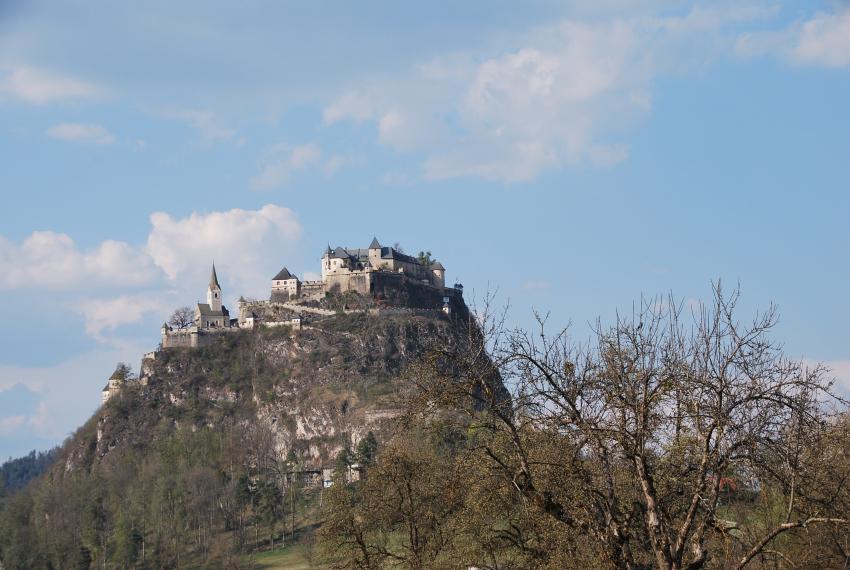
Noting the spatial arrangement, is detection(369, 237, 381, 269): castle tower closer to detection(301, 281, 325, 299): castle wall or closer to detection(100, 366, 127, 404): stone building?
detection(301, 281, 325, 299): castle wall

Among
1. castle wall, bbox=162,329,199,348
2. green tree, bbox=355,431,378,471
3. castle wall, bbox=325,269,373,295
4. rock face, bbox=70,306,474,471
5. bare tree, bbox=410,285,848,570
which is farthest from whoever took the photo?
castle wall, bbox=162,329,199,348

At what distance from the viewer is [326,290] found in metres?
179

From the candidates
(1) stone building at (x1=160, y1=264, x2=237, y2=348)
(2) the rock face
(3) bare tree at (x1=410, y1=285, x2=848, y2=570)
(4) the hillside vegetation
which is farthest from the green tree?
(3) bare tree at (x1=410, y1=285, x2=848, y2=570)

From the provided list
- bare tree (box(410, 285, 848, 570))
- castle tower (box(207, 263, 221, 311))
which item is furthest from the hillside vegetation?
castle tower (box(207, 263, 221, 311))

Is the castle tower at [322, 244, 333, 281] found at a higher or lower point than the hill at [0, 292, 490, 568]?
higher

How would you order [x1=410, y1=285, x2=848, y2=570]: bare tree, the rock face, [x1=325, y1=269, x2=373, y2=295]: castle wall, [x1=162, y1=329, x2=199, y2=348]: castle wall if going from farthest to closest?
[x1=162, y1=329, x2=199, y2=348]: castle wall
[x1=325, y1=269, x2=373, y2=295]: castle wall
the rock face
[x1=410, y1=285, x2=848, y2=570]: bare tree

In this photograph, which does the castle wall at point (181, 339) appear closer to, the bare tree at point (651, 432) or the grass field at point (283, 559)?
the grass field at point (283, 559)

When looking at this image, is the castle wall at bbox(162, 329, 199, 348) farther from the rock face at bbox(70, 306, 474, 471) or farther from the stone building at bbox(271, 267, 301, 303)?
the stone building at bbox(271, 267, 301, 303)

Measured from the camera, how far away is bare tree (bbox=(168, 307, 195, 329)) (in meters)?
186

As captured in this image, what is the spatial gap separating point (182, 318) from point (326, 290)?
89.5ft

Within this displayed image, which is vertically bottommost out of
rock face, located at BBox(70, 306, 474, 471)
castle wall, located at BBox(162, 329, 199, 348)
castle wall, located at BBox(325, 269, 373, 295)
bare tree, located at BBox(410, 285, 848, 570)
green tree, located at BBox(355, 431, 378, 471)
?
bare tree, located at BBox(410, 285, 848, 570)

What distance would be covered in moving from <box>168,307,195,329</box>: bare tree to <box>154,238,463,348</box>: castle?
157cm

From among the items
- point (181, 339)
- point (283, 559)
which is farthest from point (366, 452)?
point (181, 339)

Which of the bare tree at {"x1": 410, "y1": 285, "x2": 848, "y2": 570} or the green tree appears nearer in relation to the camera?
the bare tree at {"x1": 410, "y1": 285, "x2": 848, "y2": 570}
